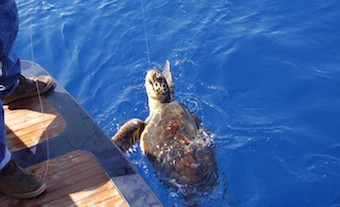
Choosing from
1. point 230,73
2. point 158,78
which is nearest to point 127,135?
point 158,78

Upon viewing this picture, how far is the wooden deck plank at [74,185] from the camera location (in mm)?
3289

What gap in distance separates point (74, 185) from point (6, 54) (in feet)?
4.03

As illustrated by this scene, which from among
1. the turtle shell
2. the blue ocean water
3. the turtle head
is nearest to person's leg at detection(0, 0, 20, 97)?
the turtle shell

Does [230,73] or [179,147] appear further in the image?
[230,73]

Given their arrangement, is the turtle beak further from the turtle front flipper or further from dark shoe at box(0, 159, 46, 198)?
dark shoe at box(0, 159, 46, 198)

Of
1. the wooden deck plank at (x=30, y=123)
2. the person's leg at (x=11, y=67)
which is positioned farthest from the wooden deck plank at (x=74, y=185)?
the person's leg at (x=11, y=67)

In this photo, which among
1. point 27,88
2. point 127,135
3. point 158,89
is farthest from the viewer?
point 158,89

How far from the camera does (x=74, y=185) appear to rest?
343cm

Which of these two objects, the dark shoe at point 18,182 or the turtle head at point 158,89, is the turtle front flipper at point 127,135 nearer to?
the turtle head at point 158,89

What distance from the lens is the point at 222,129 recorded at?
17.8 ft

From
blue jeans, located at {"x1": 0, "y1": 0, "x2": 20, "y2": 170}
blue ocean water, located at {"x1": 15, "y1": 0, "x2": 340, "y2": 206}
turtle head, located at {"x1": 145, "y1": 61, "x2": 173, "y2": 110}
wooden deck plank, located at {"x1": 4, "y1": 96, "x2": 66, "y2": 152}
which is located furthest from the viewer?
turtle head, located at {"x1": 145, "y1": 61, "x2": 173, "y2": 110}

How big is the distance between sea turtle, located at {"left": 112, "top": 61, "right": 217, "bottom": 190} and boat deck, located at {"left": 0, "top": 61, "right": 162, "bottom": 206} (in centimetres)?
92

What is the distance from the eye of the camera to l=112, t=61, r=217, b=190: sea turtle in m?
4.42

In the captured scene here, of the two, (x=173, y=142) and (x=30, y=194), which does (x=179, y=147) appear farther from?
(x=30, y=194)
